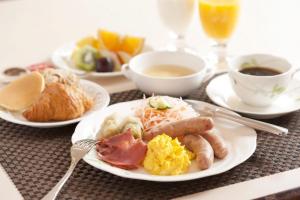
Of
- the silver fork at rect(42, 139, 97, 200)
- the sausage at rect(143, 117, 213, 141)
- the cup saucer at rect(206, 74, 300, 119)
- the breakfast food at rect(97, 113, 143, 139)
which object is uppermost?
the sausage at rect(143, 117, 213, 141)

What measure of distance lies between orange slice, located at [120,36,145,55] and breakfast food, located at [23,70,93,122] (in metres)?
0.44

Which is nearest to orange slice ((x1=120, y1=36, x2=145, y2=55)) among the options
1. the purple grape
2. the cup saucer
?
the purple grape

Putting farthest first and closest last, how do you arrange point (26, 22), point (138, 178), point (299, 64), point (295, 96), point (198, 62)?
1. point (26, 22)
2. point (299, 64)
3. point (198, 62)
4. point (295, 96)
5. point (138, 178)

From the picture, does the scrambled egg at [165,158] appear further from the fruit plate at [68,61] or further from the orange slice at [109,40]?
the orange slice at [109,40]

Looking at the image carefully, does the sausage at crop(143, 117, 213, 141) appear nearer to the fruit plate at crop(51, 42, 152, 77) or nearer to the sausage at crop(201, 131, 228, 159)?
the sausage at crop(201, 131, 228, 159)

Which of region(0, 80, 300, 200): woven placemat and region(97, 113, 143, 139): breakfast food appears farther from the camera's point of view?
region(97, 113, 143, 139): breakfast food

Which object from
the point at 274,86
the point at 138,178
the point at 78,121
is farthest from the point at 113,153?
the point at 274,86

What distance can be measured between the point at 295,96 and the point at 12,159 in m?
0.80

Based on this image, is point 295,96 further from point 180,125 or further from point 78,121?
point 78,121

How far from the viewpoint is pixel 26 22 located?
2521mm

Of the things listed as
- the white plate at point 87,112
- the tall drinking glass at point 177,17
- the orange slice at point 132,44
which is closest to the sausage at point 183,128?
the white plate at point 87,112

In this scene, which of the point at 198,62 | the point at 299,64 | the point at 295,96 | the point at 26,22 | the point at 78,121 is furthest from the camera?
the point at 26,22

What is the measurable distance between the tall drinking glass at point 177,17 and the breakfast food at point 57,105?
0.60m

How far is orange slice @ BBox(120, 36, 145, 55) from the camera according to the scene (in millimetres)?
2143
